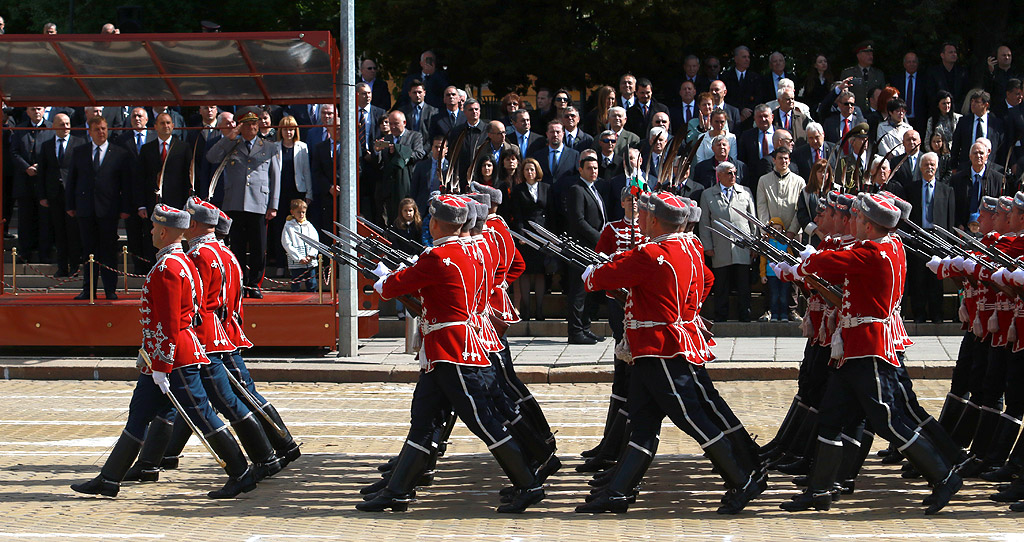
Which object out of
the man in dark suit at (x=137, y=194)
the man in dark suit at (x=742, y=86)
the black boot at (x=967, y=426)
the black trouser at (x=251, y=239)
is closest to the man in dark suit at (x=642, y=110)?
the man in dark suit at (x=742, y=86)

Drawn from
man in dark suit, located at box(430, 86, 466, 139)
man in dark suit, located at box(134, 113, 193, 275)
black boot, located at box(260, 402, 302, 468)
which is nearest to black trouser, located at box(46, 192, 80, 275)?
man in dark suit, located at box(134, 113, 193, 275)

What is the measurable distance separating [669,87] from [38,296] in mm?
8537

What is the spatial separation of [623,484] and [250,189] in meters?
9.31

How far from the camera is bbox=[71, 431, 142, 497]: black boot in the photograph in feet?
29.2

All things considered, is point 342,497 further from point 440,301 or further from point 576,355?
point 576,355

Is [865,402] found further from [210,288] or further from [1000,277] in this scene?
[210,288]

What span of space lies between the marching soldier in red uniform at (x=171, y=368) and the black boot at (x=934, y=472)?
13.2 feet

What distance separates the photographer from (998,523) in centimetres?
816

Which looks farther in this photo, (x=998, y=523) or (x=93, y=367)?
(x=93, y=367)

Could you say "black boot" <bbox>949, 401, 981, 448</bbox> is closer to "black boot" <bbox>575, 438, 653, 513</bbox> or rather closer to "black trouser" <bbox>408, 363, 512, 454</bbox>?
"black boot" <bbox>575, 438, 653, 513</bbox>

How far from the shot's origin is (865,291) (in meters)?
8.71

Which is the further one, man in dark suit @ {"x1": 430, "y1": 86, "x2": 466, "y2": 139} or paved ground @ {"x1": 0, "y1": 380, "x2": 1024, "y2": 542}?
man in dark suit @ {"x1": 430, "y1": 86, "x2": 466, "y2": 139}

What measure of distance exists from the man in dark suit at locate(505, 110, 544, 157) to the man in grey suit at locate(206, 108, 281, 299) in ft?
9.30

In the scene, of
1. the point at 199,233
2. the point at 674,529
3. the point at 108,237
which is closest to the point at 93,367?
the point at 108,237
